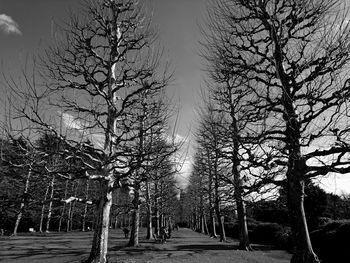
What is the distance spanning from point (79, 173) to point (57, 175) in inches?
25.6

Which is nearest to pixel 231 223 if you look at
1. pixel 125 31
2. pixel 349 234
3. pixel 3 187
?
pixel 349 234

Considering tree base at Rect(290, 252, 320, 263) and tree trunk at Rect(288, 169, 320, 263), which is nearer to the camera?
tree base at Rect(290, 252, 320, 263)

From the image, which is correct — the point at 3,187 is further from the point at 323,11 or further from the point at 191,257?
the point at 323,11

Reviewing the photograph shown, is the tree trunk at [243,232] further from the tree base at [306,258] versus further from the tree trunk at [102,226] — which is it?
the tree base at [306,258]

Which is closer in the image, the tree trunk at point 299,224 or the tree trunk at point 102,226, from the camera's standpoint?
the tree trunk at point 299,224

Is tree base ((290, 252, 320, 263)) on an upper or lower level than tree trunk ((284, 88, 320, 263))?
lower

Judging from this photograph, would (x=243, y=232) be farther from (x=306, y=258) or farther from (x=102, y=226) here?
(x=306, y=258)

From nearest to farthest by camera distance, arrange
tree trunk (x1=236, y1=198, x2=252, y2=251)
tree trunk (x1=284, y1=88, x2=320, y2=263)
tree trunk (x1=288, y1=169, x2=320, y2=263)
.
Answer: tree trunk (x1=288, y1=169, x2=320, y2=263), tree trunk (x1=284, y1=88, x2=320, y2=263), tree trunk (x1=236, y1=198, x2=252, y2=251)

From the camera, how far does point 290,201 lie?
726 cm

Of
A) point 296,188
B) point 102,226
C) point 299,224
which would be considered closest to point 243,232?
point 102,226

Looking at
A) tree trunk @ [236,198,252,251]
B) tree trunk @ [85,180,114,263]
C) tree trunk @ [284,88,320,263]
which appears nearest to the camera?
tree trunk @ [284,88,320,263]

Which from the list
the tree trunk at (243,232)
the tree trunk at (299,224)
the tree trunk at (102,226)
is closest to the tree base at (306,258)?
the tree trunk at (299,224)

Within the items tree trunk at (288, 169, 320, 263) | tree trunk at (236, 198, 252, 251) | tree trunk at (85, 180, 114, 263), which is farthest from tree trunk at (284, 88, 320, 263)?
tree trunk at (236, 198, 252, 251)

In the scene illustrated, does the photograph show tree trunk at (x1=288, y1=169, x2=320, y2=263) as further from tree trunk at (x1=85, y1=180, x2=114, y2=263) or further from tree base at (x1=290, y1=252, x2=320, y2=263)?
tree trunk at (x1=85, y1=180, x2=114, y2=263)
